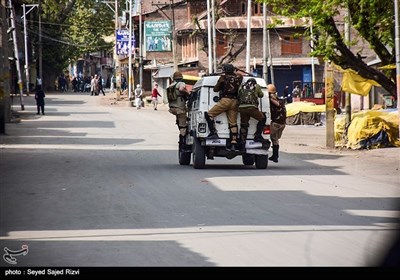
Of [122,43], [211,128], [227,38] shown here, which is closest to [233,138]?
[211,128]

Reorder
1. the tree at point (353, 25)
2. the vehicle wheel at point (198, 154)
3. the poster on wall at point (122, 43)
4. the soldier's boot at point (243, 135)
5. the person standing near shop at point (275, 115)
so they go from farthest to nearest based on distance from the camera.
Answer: the poster on wall at point (122, 43), the tree at point (353, 25), the person standing near shop at point (275, 115), the vehicle wheel at point (198, 154), the soldier's boot at point (243, 135)

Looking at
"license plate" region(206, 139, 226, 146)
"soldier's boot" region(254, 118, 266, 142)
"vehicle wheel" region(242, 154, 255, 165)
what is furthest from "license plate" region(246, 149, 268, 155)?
"vehicle wheel" region(242, 154, 255, 165)

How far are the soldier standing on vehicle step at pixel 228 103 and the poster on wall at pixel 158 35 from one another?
5737 cm

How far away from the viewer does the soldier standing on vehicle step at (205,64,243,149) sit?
2112 centimetres

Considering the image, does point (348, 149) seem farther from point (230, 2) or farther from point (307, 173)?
point (230, 2)

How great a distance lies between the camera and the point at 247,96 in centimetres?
2100

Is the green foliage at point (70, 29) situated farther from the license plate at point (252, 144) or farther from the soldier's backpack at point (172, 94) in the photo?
the license plate at point (252, 144)

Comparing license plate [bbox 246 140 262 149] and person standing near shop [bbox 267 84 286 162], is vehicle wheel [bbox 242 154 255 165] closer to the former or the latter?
person standing near shop [bbox 267 84 286 162]

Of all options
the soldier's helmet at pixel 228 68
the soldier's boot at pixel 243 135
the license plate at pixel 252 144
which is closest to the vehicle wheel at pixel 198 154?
the soldier's boot at pixel 243 135

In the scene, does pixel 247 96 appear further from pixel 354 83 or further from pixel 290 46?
pixel 290 46

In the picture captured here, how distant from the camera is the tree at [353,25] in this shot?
93.8 feet

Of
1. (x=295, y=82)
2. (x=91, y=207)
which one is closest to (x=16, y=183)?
(x=91, y=207)

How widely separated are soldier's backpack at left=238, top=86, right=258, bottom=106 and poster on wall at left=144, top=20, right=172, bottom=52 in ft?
189

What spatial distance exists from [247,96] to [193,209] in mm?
7042
